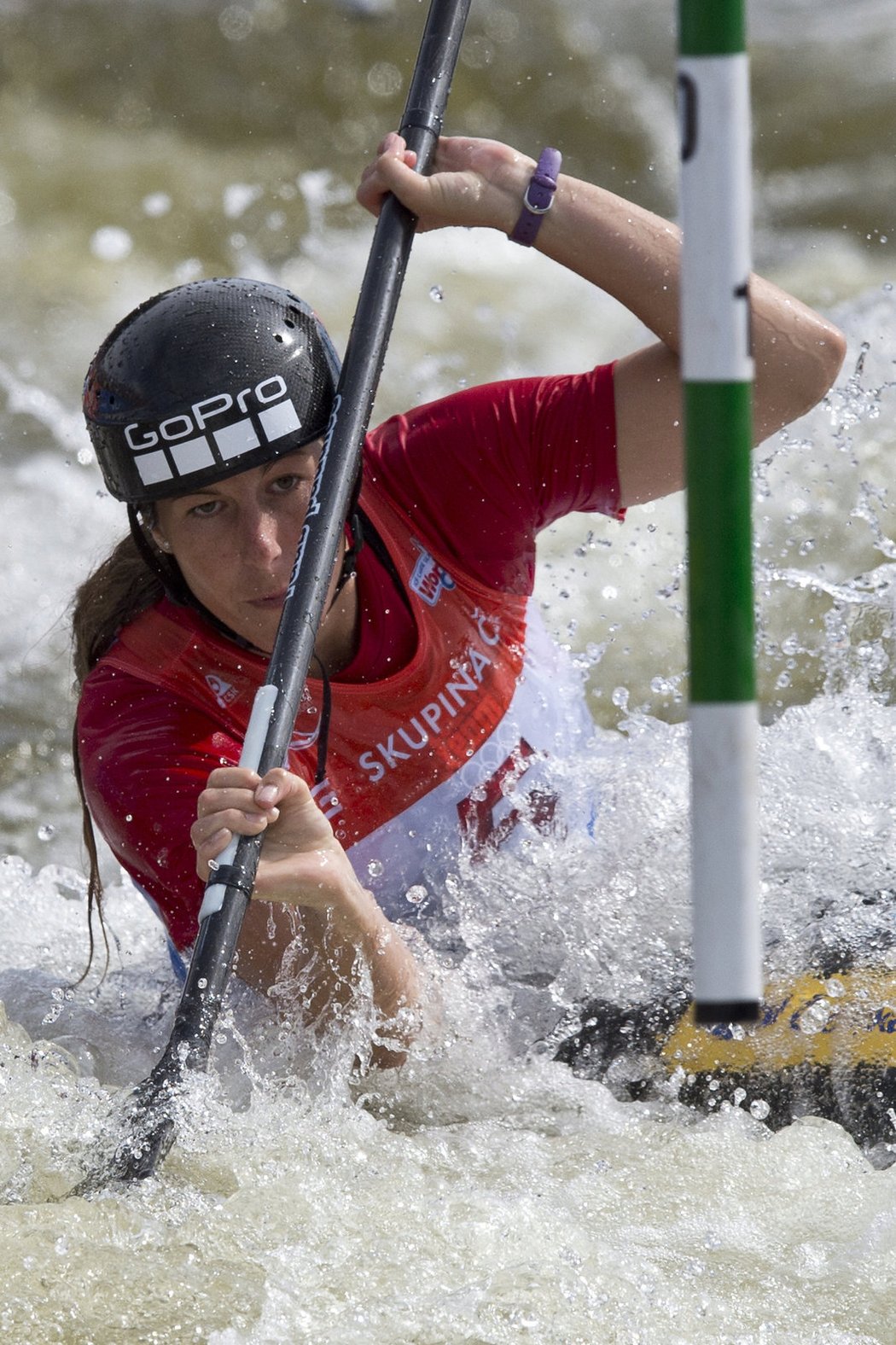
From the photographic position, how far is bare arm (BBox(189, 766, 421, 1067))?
6.57 ft

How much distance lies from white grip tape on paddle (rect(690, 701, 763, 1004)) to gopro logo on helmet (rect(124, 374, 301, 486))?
1.19 meters

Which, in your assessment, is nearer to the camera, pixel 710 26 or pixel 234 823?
pixel 710 26

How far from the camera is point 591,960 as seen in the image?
8.29 ft

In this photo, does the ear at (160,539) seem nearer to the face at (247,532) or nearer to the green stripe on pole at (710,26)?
the face at (247,532)

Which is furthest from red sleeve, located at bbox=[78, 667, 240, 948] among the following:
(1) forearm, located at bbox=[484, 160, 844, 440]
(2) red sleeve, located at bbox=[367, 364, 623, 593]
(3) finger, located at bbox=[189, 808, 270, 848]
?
(1) forearm, located at bbox=[484, 160, 844, 440]

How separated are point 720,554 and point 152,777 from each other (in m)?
1.25

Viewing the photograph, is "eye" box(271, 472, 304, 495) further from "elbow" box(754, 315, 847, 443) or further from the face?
"elbow" box(754, 315, 847, 443)

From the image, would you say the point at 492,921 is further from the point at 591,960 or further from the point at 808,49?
the point at 808,49

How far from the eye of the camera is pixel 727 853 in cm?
126

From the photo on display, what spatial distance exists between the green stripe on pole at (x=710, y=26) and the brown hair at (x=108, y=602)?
1.44 m

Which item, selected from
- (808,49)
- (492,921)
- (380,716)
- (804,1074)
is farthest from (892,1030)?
(808,49)

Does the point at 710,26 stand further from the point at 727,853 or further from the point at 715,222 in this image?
the point at 727,853

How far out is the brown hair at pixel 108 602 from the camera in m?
2.54

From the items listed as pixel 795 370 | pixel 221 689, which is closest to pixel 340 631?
pixel 221 689
